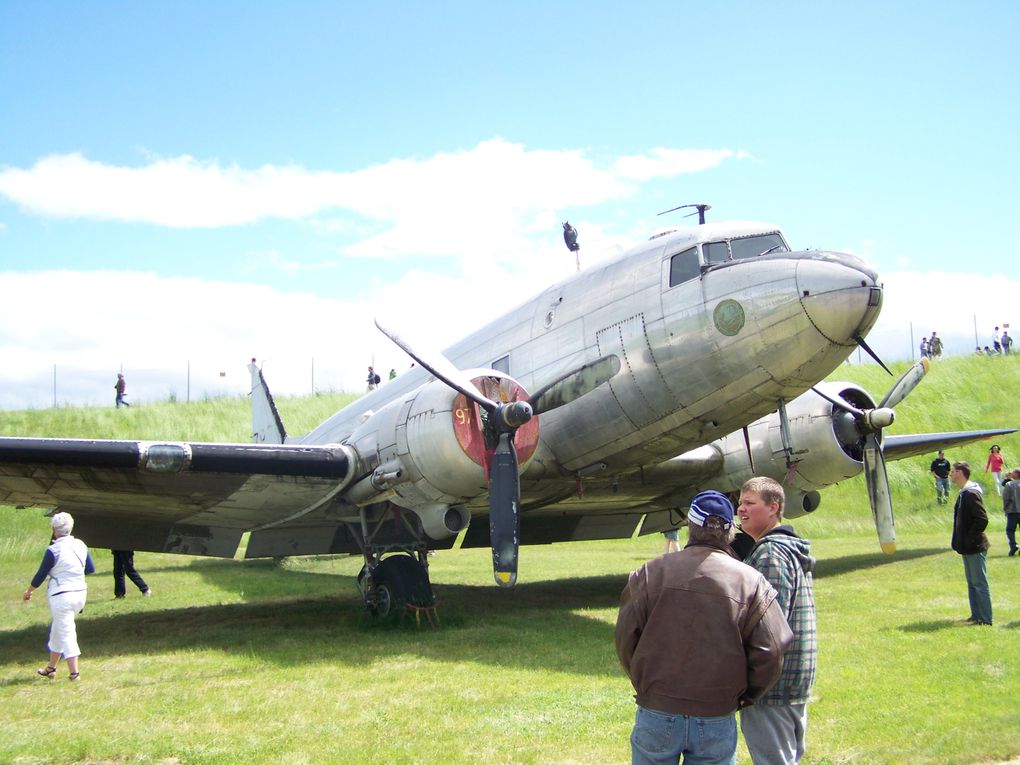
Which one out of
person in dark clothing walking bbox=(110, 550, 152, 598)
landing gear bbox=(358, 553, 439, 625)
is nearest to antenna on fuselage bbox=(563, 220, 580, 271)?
landing gear bbox=(358, 553, 439, 625)

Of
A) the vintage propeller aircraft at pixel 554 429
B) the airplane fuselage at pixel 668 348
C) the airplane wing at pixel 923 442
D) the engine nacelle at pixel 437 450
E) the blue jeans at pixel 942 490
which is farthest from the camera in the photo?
the blue jeans at pixel 942 490

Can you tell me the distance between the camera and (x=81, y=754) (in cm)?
578

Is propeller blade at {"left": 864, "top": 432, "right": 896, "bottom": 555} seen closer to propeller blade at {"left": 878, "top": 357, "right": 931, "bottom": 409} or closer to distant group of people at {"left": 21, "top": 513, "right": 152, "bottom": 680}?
propeller blade at {"left": 878, "top": 357, "right": 931, "bottom": 409}

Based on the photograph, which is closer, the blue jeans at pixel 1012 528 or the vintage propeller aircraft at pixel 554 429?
the vintage propeller aircraft at pixel 554 429

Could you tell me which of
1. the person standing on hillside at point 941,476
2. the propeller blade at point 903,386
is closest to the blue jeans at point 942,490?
the person standing on hillside at point 941,476

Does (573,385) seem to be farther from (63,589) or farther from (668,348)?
(63,589)

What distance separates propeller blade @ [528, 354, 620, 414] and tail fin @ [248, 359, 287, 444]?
11193 millimetres

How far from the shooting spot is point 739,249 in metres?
9.97

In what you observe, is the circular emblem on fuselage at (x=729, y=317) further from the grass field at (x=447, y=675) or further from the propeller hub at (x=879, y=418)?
the propeller hub at (x=879, y=418)

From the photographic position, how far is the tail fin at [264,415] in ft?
66.4

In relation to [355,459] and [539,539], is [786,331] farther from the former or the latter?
[539,539]

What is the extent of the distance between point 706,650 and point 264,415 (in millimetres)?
18774

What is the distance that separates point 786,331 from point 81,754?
7.32m

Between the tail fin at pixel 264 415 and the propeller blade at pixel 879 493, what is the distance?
1281cm
